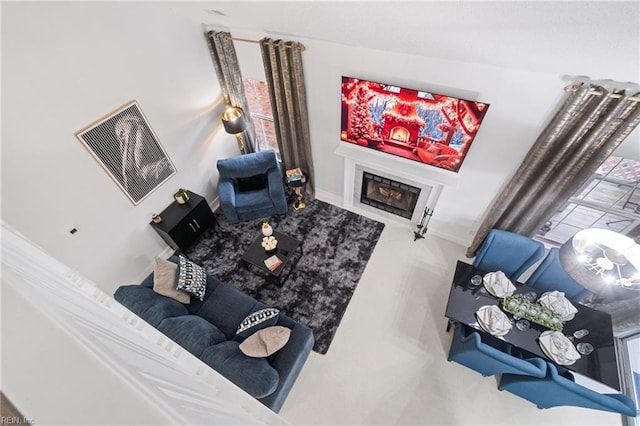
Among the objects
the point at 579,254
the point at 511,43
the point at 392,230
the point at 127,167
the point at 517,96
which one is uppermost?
the point at 511,43

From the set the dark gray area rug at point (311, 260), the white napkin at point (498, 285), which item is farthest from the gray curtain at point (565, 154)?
the dark gray area rug at point (311, 260)

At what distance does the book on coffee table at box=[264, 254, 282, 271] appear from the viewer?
10.7 feet

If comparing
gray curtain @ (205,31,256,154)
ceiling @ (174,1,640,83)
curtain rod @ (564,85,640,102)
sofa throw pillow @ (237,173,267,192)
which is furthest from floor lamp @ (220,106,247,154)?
curtain rod @ (564,85,640,102)

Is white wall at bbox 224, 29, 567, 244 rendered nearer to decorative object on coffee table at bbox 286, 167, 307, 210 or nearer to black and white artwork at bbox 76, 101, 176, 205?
decorative object on coffee table at bbox 286, 167, 307, 210

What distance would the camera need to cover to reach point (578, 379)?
2.74 meters

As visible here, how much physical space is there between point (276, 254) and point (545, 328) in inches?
109

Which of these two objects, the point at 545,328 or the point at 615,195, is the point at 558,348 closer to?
the point at 545,328

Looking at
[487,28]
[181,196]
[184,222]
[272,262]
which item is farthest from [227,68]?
[487,28]

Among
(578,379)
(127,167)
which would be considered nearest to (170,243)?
(127,167)

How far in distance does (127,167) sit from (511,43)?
12.1ft

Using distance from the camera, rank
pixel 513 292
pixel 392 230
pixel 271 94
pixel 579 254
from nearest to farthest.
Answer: pixel 579 254 → pixel 513 292 → pixel 271 94 → pixel 392 230

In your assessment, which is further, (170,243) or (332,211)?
(332,211)

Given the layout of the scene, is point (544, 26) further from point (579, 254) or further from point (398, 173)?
point (398, 173)

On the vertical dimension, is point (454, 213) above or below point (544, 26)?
below
